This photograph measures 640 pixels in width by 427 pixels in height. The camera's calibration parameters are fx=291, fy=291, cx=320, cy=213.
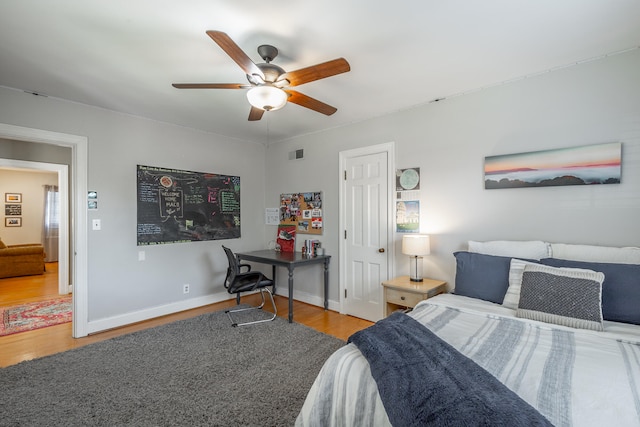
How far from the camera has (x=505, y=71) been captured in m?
2.48

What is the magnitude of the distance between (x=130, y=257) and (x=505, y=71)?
436cm

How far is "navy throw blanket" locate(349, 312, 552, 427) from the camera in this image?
92 cm

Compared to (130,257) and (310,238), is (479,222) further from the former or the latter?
(130,257)

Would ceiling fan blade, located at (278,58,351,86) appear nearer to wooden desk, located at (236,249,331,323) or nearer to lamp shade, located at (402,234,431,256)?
lamp shade, located at (402,234,431,256)

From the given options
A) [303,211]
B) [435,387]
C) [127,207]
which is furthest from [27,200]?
[435,387]

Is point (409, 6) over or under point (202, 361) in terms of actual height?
over

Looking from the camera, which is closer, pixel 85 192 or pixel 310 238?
pixel 85 192

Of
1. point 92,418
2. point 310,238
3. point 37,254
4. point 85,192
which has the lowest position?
point 92,418

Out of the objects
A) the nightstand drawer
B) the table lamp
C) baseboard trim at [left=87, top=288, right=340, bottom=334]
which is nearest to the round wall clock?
the table lamp

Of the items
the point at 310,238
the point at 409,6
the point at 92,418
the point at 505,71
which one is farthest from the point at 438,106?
the point at 92,418

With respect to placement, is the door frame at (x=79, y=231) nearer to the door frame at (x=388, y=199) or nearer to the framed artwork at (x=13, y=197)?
the door frame at (x=388, y=199)

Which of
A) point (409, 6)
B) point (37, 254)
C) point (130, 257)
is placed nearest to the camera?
point (409, 6)

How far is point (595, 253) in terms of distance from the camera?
2.13 metres

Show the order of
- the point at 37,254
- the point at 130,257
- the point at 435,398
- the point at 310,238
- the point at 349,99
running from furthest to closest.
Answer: the point at 37,254 < the point at 310,238 < the point at 130,257 < the point at 349,99 < the point at 435,398
